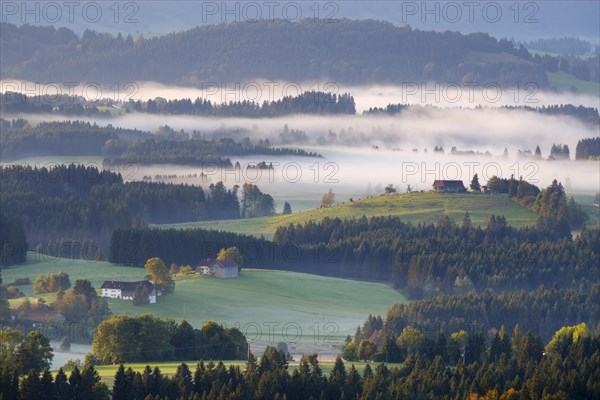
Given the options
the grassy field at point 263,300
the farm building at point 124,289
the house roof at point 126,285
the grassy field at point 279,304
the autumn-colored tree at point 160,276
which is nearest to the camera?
the grassy field at point 279,304

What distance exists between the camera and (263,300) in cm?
17125

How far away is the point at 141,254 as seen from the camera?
190 m

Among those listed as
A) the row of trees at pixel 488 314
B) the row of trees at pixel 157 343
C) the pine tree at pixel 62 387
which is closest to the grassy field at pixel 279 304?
the row of trees at pixel 488 314

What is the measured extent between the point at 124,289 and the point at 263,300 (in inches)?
427

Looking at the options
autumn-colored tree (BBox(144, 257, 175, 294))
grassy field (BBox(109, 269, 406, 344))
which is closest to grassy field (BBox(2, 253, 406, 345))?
grassy field (BBox(109, 269, 406, 344))

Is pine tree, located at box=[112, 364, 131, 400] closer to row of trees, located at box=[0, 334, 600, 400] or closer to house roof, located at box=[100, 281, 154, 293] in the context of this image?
row of trees, located at box=[0, 334, 600, 400]

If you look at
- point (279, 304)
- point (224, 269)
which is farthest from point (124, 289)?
point (224, 269)

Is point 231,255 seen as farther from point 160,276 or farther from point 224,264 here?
point 160,276

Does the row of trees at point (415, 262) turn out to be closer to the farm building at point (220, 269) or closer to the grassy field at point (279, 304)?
the grassy field at point (279, 304)

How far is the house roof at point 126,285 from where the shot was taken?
16388 cm

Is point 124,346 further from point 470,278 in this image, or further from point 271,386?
point 470,278

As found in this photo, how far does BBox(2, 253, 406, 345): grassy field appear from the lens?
158125 millimetres

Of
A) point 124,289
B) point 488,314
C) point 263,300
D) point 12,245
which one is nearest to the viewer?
point 124,289

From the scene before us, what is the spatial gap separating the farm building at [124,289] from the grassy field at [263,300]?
887 millimetres
